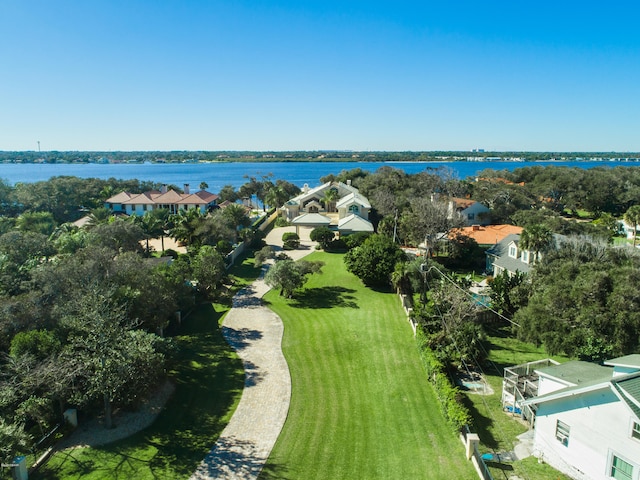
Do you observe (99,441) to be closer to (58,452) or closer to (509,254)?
(58,452)

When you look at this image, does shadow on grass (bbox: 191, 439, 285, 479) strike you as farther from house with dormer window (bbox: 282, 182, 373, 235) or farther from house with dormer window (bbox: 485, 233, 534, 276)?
house with dormer window (bbox: 282, 182, 373, 235)

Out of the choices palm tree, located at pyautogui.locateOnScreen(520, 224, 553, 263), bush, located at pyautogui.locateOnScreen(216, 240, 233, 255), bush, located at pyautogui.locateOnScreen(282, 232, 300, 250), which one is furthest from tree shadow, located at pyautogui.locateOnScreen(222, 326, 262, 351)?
bush, located at pyautogui.locateOnScreen(282, 232, 300, 250)

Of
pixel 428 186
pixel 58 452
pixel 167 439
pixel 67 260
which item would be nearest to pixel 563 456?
pixel 167 439

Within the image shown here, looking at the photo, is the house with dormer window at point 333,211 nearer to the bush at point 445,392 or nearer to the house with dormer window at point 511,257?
the house with dormer window at point 511,257

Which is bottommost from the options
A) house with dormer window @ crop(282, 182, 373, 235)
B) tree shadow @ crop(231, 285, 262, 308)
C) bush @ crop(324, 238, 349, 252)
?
tree shadow @ crop(231, 285, 262, 308)

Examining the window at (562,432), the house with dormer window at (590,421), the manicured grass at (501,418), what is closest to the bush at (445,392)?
the manicured grass at (501,418)
